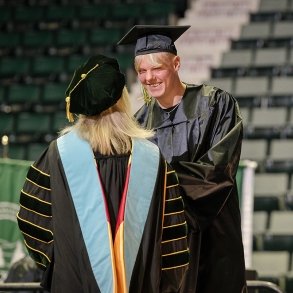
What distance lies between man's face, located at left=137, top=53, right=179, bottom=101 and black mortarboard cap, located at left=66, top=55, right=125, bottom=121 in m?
0.33

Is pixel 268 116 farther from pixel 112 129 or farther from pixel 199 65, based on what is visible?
pixel 112 129

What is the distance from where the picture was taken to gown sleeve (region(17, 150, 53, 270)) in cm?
318

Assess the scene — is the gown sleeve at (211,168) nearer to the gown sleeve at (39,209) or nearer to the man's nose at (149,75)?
the man's nose at (149,75)

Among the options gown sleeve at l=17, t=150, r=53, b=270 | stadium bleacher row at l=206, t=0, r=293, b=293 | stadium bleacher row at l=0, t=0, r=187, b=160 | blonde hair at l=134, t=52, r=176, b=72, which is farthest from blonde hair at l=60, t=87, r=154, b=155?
stadium bleacher row at l=0, t=0, r=187, b=160

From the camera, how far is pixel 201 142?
362 cm

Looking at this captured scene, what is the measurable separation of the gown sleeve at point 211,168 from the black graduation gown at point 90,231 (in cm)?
20

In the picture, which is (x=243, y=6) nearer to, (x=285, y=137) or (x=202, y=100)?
(x=285, y=137)

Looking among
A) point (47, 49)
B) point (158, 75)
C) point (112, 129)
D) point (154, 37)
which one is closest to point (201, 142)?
point (158, 75)

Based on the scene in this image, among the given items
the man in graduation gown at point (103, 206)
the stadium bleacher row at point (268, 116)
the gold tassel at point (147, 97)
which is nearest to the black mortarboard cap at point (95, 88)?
the man in graduation gown at point (103, 206)

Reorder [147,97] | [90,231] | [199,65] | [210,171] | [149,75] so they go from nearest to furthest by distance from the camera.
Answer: [90,231], [210,171], [149,75], [147,97], [199,65]

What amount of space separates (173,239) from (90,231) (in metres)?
0.30

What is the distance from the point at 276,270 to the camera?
744cm

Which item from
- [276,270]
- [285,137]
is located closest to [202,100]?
[276,270]

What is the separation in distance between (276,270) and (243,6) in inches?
213
